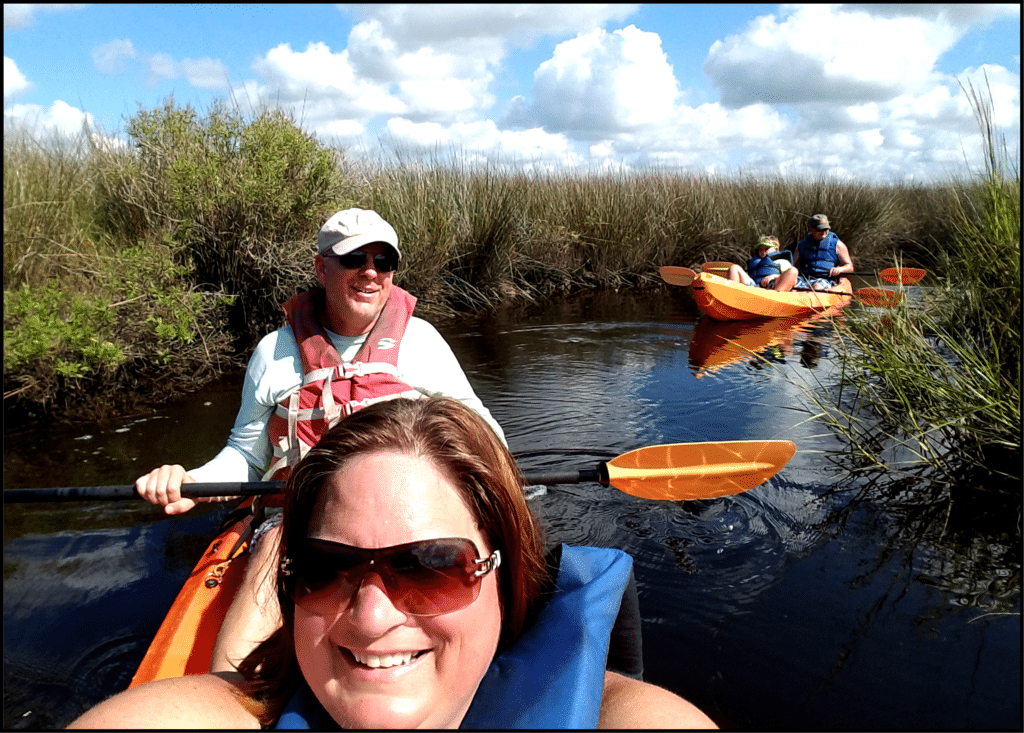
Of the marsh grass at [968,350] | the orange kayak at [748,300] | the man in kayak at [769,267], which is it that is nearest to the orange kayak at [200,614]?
the marsh grass at [968,350]

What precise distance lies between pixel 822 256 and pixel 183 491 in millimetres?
11538

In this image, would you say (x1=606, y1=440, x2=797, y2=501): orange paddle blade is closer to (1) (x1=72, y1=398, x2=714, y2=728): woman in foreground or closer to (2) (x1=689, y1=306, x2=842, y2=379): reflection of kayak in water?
(1) (x1=72, y1=398, x2=714, y2=728): woman in foreground

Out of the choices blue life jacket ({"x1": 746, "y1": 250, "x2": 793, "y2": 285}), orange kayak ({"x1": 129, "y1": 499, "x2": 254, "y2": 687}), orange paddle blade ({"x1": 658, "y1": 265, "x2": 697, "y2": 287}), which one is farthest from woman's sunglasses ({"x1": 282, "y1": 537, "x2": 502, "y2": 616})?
blue life jacket ({"x1": 746, "y1": 250, "x2": 793, "y2": 285})

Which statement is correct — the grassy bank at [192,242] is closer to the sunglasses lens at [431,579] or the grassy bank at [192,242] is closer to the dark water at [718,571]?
the dark water at [718,571]

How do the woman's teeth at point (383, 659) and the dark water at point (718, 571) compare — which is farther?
the dark water at point (718, 571)

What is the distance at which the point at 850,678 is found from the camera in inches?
118

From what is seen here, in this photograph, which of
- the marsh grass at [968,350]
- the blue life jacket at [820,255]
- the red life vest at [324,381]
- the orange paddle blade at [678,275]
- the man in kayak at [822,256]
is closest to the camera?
the red life vest at [324,381]

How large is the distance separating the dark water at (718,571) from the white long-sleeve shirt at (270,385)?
3.25 ft

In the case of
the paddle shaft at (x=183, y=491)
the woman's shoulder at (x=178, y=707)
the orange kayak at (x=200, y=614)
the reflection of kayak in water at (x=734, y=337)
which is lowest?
the reflection of kayak in water at (x=734, y=337)

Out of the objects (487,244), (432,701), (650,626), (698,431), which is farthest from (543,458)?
(487,244)

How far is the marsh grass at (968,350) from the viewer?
3.88 metres

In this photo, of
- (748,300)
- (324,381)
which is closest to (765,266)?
(748,300)

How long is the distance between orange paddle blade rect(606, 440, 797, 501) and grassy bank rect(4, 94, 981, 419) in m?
2.15

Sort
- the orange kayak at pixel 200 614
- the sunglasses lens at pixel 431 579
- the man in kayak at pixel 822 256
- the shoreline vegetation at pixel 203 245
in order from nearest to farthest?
the sunglasses lens at pixel 431 579
the orange kayak at pixel 200 614
the shoreline vegetation at pixel 203 245
the man in kayak at pixel 822 256
